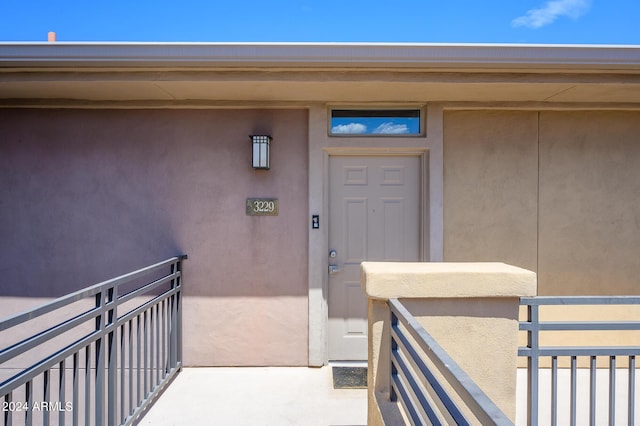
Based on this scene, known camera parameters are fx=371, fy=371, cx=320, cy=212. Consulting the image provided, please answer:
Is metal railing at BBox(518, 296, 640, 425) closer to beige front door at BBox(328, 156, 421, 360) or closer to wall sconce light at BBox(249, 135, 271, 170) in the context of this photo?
beige front door at BBox(328, 156, 421, 360)

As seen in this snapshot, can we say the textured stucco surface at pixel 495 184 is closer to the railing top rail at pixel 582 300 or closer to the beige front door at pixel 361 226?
the beige front door at pixel 361 226

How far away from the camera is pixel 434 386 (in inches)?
49.9

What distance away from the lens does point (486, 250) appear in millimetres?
3596

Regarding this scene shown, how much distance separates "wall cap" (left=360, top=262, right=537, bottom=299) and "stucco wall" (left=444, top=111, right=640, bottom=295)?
164cm

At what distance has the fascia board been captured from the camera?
280 centimetres

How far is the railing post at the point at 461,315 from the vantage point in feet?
6.41

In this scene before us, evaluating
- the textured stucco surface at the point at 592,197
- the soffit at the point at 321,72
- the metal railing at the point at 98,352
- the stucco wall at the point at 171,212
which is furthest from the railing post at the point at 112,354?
the textured stucco surface at the point at 592,197

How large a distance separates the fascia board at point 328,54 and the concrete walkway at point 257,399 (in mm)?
2650

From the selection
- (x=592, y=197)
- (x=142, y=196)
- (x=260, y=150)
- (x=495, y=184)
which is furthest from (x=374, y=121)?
(x=142, y=196)

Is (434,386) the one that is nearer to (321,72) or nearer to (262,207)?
(321,72)

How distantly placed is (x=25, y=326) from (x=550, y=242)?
5217 mm

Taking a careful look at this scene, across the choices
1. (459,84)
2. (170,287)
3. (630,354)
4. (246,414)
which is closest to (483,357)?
(630,354)

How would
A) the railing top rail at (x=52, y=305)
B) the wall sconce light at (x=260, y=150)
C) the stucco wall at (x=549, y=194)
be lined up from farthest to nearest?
the stucco wall at (x=549, y=194), the wall sconce light at (x=260, y=150), the railing top rail at (x=52, y=305)

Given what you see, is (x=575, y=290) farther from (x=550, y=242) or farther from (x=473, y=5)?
(x=473, y=5)
